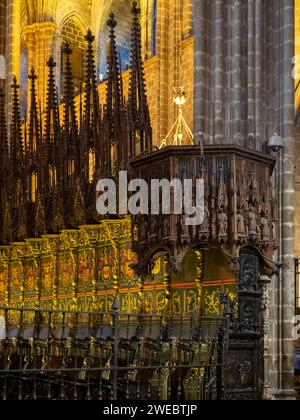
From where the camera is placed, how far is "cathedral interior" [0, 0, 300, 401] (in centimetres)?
880

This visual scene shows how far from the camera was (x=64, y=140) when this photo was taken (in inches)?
528

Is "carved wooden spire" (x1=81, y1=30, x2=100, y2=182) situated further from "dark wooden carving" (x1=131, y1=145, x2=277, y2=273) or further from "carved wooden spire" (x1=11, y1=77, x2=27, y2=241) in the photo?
"dark wooden carving" (x1=131, y1=145, x2=277, y2=273)

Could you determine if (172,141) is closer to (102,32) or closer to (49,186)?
(49,186)

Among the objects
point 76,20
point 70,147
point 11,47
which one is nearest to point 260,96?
point 70,147

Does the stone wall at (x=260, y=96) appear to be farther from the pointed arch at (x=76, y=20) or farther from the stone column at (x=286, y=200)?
the pointed arch at (x=76, y=20)

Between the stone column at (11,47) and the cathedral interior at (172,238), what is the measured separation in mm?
4779

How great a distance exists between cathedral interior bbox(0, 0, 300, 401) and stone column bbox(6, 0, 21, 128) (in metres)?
4.78

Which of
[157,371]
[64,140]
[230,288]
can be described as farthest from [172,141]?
[157,371]

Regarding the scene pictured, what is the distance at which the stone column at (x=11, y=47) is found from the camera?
20.1 metres

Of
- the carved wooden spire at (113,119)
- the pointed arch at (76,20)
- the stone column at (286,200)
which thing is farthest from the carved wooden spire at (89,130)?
the pointed arch at (76,20)

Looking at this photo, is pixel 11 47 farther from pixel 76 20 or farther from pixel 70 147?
pixel 70 147

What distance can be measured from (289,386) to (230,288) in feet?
5.78

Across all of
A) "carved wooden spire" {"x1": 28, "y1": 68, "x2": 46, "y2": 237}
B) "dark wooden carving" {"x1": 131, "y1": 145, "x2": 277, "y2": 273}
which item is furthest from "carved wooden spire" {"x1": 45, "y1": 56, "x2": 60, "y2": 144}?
"dark wooden carving" {"x1": 131, "y1": 145, "x2": 277, "y2": 273}

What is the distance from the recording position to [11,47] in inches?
798
